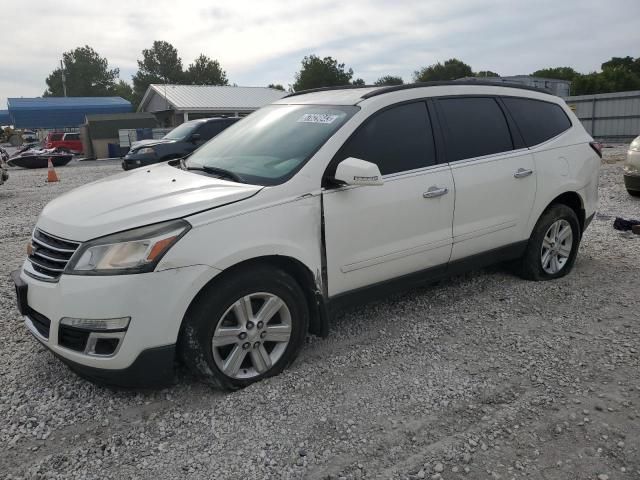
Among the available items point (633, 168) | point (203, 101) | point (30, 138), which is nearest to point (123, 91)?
point (30, 138)

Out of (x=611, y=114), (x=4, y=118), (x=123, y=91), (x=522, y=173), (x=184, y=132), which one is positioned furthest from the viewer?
(x=123, y=91)

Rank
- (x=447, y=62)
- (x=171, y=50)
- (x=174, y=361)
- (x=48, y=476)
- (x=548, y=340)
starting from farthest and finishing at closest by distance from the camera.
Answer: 1. (x=171, y=50)
2. (x=447, y=62)
3. (x=548, y=340)
4. (x=174, y=361)
5. (x=48, y=476)

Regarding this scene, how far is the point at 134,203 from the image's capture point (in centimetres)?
310

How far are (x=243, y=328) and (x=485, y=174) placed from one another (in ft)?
7.64

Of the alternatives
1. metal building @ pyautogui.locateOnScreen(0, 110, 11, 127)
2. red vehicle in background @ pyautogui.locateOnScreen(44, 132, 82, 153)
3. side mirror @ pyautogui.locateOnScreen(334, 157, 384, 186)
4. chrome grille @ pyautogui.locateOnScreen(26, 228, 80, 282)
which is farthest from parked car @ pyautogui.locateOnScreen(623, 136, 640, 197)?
metal building @ pyautogui.locateOnScreen(0, 110, 11, 127)

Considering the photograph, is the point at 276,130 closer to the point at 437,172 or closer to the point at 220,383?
the point at 437,172

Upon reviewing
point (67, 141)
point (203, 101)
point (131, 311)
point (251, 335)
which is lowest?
point (251, 335)

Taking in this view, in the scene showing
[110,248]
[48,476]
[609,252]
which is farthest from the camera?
[609,252]

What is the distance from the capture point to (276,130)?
13.1 ft

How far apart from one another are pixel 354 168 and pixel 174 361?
60.7 inches

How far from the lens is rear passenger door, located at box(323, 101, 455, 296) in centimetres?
347

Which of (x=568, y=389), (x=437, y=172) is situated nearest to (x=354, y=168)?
(x=437, y=172)

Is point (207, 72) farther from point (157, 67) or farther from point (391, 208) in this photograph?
point (391, 208)

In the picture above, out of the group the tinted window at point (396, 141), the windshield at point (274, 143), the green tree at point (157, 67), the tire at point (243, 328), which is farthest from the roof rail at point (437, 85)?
the green tree at point (157, 67)
